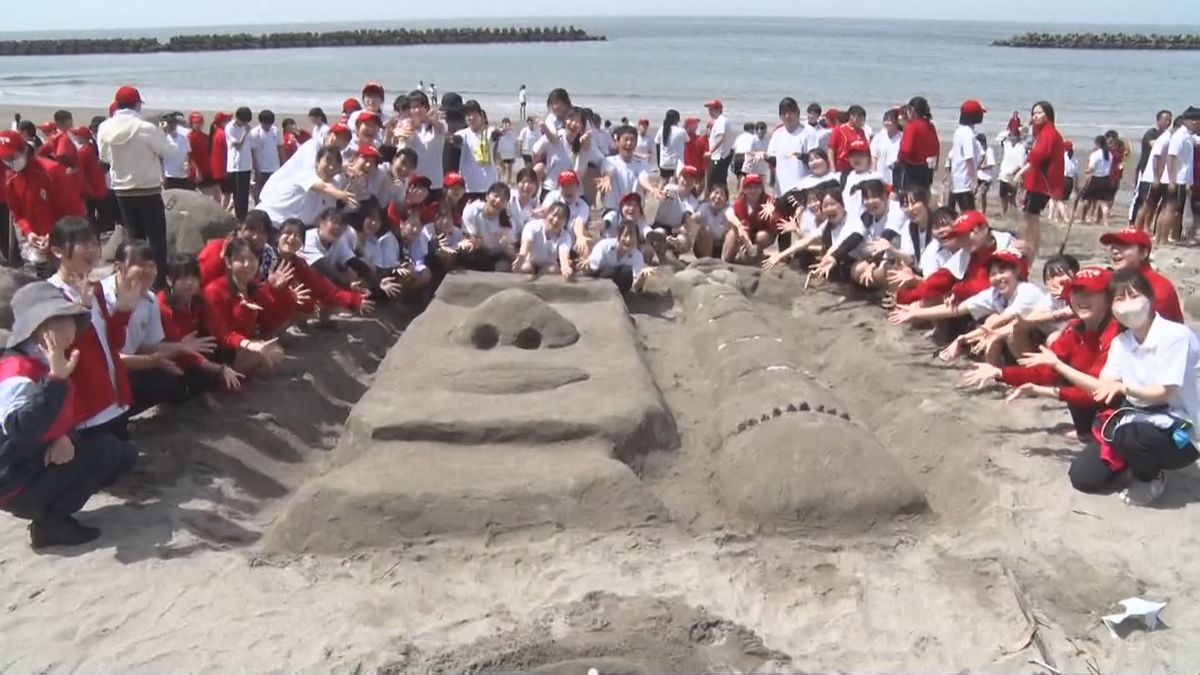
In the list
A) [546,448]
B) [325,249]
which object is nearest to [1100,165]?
[325,249]

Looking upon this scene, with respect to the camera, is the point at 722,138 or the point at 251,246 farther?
the point at 722,138

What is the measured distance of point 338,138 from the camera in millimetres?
7387

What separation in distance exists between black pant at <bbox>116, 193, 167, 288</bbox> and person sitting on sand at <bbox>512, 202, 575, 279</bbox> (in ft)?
9.22

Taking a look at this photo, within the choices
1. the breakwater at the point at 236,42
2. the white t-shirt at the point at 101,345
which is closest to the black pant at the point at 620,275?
the white t-shirt at the point at 101,345

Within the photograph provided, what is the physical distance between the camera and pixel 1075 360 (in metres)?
4.92

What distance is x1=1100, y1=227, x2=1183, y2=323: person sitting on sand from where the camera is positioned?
4859 millimetres

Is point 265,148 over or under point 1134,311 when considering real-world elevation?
under

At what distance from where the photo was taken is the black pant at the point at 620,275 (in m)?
7.82

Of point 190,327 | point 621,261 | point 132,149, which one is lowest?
point 621,261

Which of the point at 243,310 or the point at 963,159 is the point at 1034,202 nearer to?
the point at 963,159

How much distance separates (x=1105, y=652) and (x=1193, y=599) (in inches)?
22.0

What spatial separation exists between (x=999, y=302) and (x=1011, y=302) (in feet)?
0.33

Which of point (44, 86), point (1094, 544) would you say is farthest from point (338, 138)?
point (44, 86)

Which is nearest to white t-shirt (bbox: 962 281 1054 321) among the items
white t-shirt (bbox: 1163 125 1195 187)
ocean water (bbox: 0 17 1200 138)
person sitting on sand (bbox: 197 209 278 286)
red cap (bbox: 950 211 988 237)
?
red cap (bbox: 950 211 988 237)
